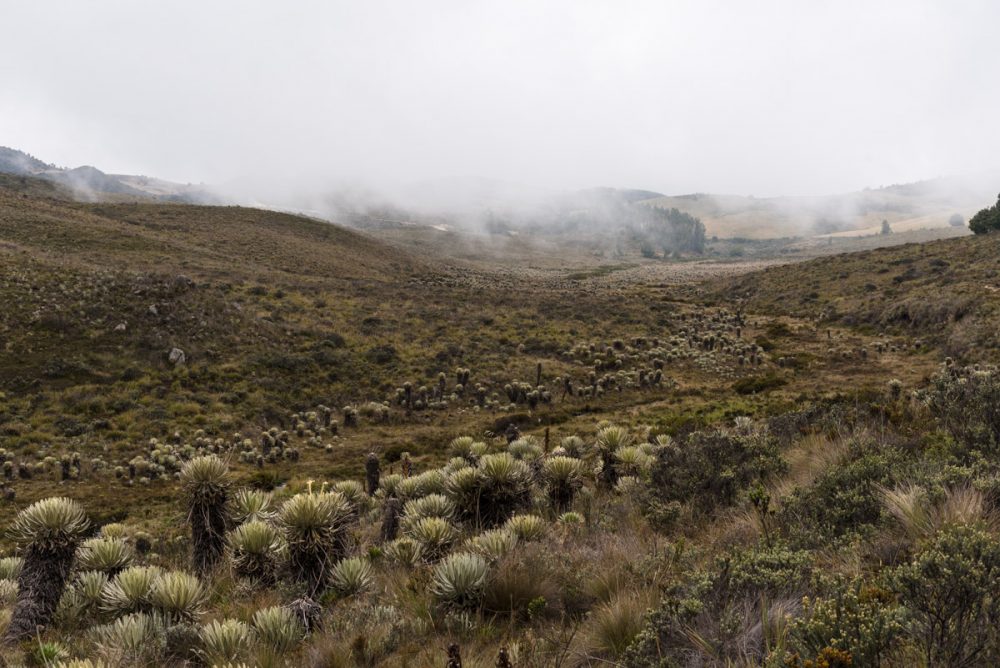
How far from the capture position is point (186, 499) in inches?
238

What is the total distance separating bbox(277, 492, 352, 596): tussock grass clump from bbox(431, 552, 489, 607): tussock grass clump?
1.31 metres

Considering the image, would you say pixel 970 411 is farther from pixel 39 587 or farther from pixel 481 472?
pixel 39 587

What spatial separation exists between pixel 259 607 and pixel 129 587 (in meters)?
1.10

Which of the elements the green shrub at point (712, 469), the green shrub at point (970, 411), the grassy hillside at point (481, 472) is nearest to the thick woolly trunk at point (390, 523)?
the grassy hillside at point (481, 472)

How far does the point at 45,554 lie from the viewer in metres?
5.00

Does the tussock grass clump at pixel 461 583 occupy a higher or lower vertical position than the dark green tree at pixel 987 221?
lower

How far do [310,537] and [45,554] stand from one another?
277 cm

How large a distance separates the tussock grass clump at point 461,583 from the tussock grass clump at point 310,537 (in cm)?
131

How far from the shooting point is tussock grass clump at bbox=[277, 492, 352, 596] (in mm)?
4742

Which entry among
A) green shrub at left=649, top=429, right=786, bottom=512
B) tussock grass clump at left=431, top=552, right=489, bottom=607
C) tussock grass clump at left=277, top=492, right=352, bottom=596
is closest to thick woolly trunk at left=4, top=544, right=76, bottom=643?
tussock grass clump at left=277, top=492, right=352, bottom=596

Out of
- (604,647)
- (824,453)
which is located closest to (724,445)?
(824,453)

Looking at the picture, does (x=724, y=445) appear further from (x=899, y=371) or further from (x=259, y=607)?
(x=899, y=371)

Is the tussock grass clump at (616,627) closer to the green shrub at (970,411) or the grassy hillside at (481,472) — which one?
the grassy hillside at (481,472)

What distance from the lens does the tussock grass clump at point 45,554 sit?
4758mm
